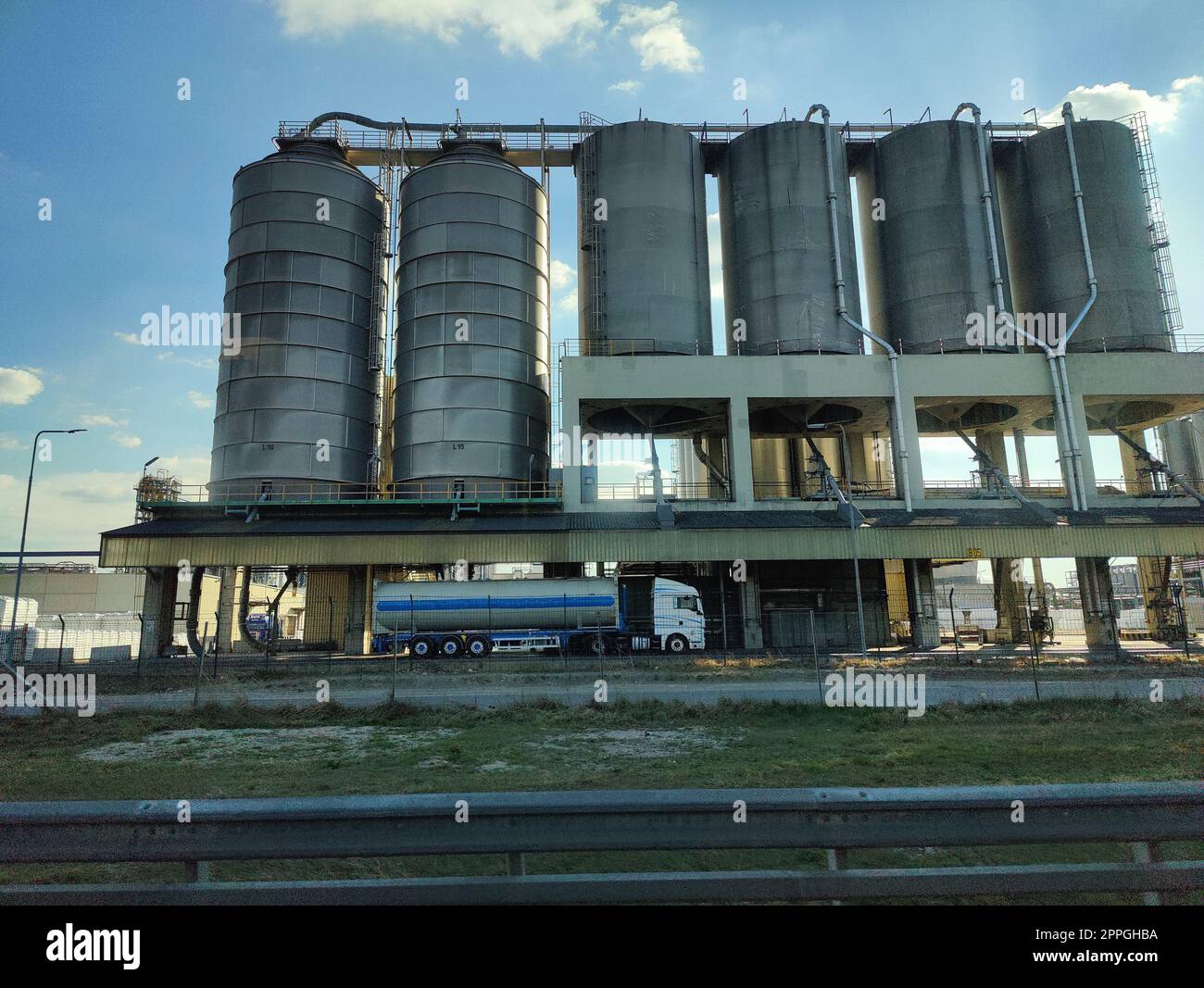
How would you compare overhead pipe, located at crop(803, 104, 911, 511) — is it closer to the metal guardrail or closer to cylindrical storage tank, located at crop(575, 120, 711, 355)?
cylindrical storage tank, located at crop(575, 120, 711, 355)

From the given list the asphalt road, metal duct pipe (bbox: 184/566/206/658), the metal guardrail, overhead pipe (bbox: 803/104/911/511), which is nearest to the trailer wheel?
the asphalt road

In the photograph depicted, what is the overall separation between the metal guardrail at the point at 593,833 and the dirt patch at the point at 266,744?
8431 mm

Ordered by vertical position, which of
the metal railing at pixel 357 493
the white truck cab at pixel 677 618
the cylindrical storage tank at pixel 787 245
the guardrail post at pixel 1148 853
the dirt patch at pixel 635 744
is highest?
the cylindrical storage tank at pixel 787 245

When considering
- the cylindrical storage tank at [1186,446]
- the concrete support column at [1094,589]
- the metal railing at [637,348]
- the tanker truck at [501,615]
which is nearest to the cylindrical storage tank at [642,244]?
the metal railing at [637,348]

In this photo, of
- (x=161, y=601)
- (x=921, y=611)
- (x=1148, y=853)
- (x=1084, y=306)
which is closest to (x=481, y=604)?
(x=161, y=601)

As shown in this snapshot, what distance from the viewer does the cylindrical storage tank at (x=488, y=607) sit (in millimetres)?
30000

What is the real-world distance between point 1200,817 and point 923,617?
33458mm

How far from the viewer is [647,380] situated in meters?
37.3

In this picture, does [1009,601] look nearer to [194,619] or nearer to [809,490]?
[809,490]

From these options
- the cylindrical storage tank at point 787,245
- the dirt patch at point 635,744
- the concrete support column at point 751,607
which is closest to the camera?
the dirt patch at point 635,744

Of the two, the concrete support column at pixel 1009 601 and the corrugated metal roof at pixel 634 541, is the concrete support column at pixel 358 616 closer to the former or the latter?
the corrugated metal roof at pixel 634 541
